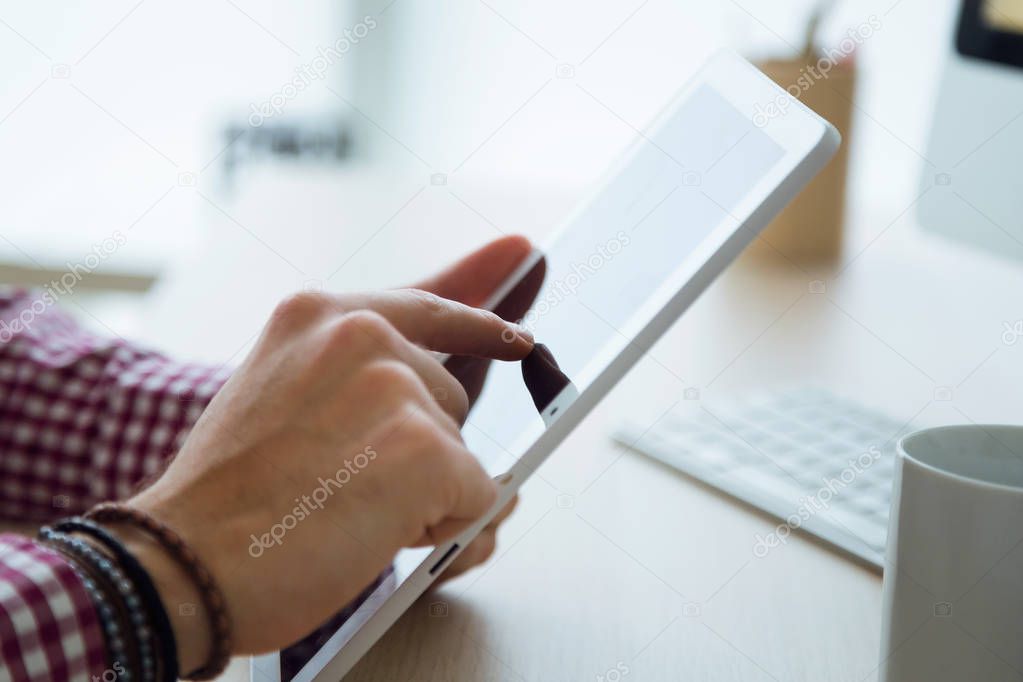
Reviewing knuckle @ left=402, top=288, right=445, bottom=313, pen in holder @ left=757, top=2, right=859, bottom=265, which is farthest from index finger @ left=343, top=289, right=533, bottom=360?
pen in holder @ left=757, top=2, right=859, bottom=265

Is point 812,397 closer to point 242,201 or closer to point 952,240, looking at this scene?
point 952,240

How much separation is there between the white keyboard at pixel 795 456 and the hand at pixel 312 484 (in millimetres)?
276

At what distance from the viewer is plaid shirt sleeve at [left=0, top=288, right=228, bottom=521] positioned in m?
0.67

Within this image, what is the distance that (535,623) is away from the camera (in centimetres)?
54

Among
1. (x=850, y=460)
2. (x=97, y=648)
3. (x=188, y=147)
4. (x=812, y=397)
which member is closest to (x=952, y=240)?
(x=812, y=397)

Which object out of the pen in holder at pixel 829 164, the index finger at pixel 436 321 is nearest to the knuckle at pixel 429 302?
the index finger at pixel 436 321

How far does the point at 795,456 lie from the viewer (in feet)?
2.39

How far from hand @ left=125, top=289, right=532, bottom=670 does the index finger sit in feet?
0.08

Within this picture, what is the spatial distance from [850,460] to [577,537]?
21cm

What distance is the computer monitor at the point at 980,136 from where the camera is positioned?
0.83 m

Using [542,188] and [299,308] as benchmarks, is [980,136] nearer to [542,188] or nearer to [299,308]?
[299,308]

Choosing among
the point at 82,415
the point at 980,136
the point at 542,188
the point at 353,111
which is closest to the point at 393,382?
the point at 82,415

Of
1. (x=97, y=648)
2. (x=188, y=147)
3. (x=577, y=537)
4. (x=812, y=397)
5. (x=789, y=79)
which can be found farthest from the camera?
(x=188, y=147)

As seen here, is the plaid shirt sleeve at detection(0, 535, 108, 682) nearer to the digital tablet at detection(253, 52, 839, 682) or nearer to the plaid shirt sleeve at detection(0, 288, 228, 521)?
the digital tablet at detection(253, 52, 839, 682)
